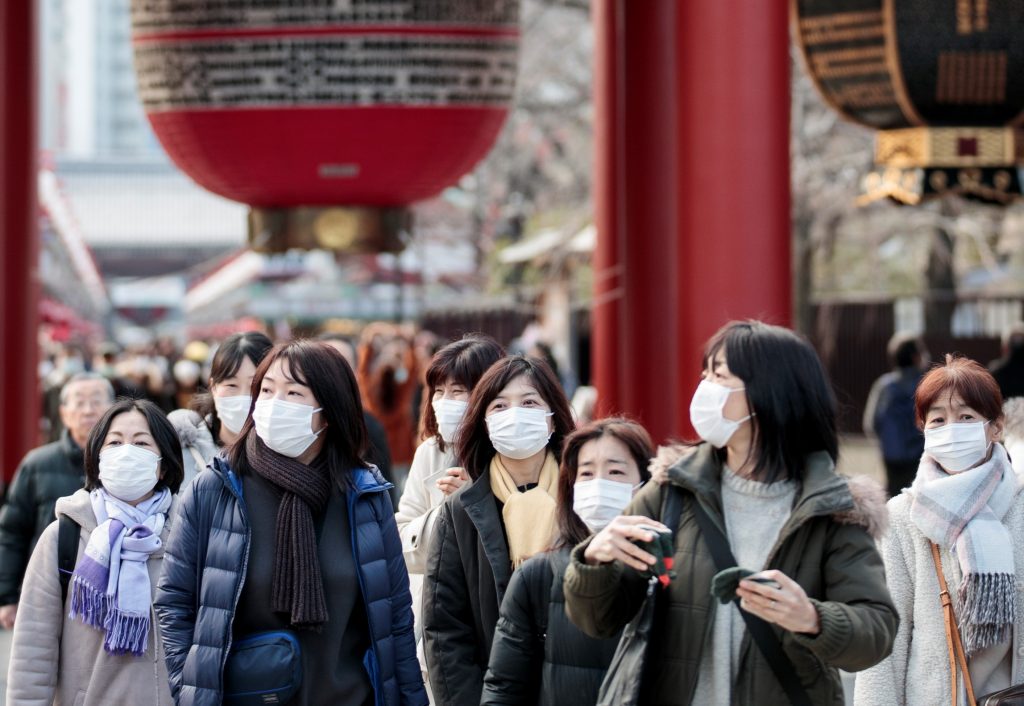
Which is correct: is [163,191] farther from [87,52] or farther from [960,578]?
[87,52]

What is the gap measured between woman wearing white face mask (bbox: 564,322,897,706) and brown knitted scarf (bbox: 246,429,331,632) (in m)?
0.78

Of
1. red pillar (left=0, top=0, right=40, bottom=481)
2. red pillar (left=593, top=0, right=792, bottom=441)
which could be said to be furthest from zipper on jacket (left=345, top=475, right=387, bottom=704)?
red pillar (left=0, top=0, right=40, bottom=481)

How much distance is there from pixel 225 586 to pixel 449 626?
0.71 metres

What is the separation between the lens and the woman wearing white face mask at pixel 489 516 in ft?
14.9

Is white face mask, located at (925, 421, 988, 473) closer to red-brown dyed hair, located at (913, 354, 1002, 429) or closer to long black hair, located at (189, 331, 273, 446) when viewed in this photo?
red-brown dyed hair, located at (913, 354, 1002, 429)

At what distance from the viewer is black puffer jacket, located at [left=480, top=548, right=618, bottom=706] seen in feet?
13.0

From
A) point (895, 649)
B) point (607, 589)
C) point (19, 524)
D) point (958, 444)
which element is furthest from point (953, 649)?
point (19, 524)

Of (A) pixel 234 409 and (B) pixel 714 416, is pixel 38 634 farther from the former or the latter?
(B) pixel 714 416

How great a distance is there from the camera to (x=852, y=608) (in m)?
3.25

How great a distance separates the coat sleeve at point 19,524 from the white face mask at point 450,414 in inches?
68.6

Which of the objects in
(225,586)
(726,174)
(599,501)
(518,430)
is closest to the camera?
(599,501)

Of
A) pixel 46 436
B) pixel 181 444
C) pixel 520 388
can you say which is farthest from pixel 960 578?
pixel 46 436

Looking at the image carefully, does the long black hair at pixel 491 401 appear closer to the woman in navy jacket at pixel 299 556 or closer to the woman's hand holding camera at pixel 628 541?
the woman in navy jacket at pixel 299 556

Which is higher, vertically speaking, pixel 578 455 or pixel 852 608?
pixel 578 455
